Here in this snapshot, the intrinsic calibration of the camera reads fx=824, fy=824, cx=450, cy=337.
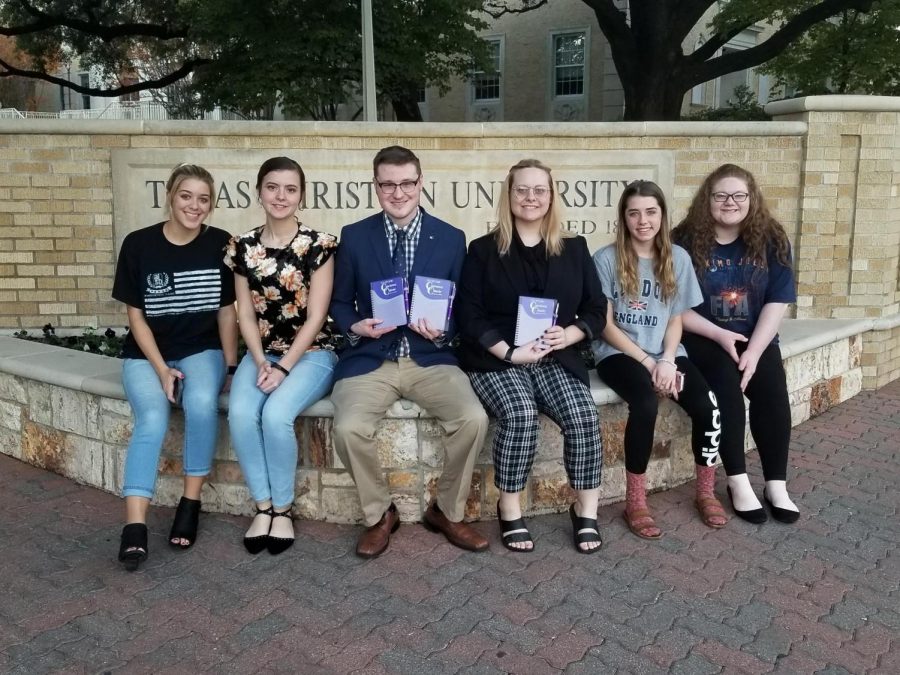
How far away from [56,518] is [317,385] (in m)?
1.36

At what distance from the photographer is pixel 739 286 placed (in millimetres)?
4016

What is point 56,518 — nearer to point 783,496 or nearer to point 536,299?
point 536,299

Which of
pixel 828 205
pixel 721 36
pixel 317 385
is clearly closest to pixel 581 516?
pixel 317 385

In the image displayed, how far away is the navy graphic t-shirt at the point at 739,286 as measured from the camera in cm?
398

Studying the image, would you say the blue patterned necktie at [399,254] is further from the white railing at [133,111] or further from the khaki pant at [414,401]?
the white railing at [133,111]

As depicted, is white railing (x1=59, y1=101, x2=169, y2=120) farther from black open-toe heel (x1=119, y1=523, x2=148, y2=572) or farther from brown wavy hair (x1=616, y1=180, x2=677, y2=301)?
black open-toe heel (x1=119, y1=523, x2=148, y2=572)

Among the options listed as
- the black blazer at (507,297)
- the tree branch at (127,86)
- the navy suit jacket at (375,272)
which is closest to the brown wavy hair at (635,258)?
the black blazer at (507,297)

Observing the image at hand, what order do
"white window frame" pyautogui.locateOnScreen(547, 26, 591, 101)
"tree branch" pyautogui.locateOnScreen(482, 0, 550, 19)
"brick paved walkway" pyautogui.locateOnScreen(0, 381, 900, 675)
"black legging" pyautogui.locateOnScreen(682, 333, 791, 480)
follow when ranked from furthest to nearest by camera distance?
"white window frame" pyautogui.locateOnScreen(547, 26, 591, 101)
"tree branch" pyautogui.locateOnScreen(482, 0, 550, 19)
"black legging" pyautogui.locateOnScreen(682, 333, 791, 480)
"brick paved walkway" pyautogui.locateOnScreen(0, 381, 900, 675)

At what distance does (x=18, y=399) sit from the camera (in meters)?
4.43

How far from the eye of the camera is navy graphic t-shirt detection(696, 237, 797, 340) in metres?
3.98

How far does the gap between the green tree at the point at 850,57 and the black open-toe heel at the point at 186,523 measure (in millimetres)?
14529

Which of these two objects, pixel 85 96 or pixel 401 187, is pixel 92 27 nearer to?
pixel 401 187

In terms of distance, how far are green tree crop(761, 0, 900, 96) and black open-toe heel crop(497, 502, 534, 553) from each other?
45.4 feet

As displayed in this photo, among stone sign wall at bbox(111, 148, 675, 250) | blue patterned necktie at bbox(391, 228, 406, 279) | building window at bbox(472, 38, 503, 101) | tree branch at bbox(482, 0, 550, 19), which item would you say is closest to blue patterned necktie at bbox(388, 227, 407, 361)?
blue patterned necktie at bbox(391, 228, 406, 279)
